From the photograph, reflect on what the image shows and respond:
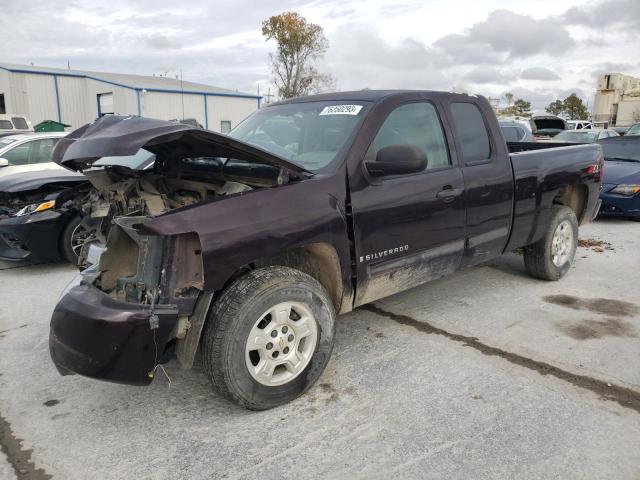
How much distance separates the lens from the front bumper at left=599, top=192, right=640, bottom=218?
A: 28.5 ft

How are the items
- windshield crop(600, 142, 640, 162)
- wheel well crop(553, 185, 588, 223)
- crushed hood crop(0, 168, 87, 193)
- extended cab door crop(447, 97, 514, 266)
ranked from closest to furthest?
extended cab door crop(447, 97, 514, 266) → wheel well crop(553, 185, 588, 223) → crushed hood crop(0, 168, 87, 193) → windshield crop(600, 142, 640, 162)

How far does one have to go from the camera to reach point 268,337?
2.94m

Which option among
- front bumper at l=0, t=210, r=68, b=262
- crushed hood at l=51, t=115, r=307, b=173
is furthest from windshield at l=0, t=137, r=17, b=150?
crushed hood at l=51, t=115, r=307, b=173

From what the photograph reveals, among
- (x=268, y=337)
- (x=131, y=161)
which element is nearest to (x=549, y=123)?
(x=131, y=161)

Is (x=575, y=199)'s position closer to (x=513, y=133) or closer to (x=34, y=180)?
(x=513, y=133)

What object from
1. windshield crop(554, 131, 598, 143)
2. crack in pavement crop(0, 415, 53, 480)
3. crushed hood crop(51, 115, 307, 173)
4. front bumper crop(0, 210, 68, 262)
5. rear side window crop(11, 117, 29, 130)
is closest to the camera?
crack in pavement crop(0, 415, 53, 480)

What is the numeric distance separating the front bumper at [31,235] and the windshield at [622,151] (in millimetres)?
9515

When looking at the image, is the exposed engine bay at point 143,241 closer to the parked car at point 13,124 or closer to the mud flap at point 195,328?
the mud flap at point 195,328

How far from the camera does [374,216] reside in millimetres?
3410

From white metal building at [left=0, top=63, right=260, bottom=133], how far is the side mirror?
28.1m

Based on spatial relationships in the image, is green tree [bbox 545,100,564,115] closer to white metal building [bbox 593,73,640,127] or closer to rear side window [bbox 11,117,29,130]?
white metal building [bbox 593,73,640,127]

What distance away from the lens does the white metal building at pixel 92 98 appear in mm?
31406

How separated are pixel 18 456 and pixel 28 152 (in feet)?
23.3

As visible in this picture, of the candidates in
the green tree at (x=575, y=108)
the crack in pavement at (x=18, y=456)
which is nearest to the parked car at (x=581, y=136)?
the crack in pavement at (x=18, y=456)
